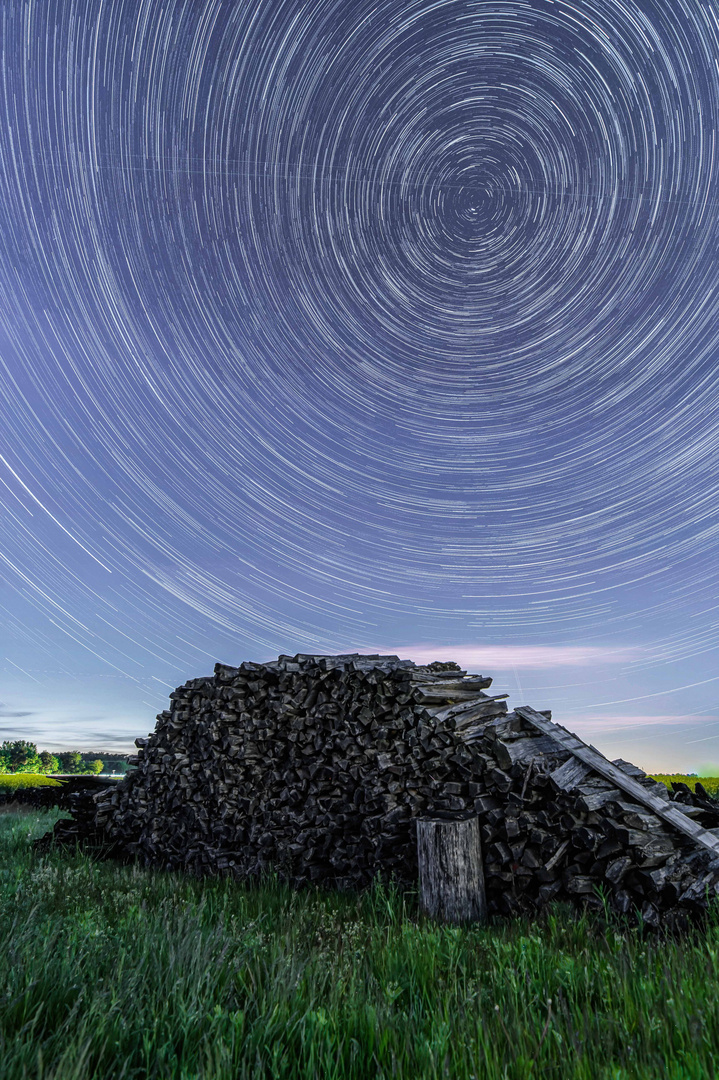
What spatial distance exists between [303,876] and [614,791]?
3834mm

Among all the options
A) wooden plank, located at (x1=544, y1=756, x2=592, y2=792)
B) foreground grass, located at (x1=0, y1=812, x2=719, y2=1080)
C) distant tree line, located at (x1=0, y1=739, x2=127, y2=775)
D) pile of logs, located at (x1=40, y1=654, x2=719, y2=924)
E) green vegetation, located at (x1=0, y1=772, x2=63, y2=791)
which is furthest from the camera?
distant tree line, located at (x1=0, y1=739, x2=127, y2=775)

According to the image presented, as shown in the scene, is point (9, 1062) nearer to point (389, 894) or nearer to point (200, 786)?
point (389, 894)

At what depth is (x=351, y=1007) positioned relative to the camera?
10.5 feet

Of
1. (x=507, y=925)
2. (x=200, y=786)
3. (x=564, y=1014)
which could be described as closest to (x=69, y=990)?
(x=564, y=1014)

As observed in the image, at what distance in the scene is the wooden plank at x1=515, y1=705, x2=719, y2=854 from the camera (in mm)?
5734

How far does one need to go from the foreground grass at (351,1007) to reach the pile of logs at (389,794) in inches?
40.4

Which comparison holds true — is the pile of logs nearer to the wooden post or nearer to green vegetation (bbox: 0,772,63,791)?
the wooden post

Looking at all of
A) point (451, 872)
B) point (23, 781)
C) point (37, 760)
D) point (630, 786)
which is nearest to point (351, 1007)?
point (451, 872)

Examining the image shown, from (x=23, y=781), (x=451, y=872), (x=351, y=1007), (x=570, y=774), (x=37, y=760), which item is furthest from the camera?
(x=37, y=760)

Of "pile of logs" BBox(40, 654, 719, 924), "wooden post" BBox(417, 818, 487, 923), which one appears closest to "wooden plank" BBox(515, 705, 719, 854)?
"pile of logs" BBox(40, 654, 719, 924)

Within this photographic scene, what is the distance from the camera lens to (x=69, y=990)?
10.7ft

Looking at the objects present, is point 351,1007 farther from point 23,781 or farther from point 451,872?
point 23,781

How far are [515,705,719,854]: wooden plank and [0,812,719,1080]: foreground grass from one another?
1017 mm

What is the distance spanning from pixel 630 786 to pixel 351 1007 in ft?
12.8
